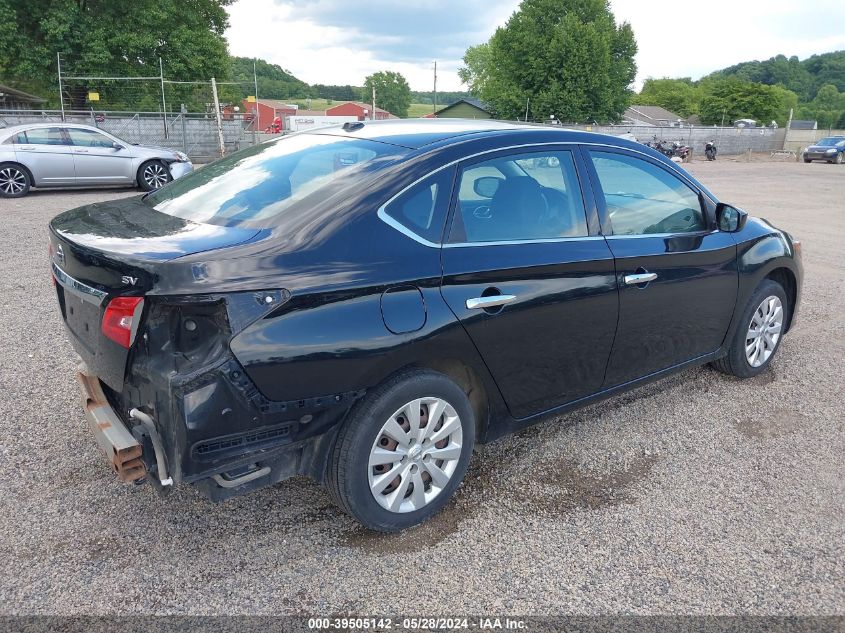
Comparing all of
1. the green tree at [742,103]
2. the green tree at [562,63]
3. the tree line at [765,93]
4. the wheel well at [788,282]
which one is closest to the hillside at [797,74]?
the tree line at [765,93]

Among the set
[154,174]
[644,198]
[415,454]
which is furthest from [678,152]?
[415,454]

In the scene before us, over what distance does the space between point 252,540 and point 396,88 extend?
127629 mm

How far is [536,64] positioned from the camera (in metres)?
53.1

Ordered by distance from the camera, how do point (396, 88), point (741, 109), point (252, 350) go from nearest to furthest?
point (252, 350)
point (741, 109)
point (396, 88)

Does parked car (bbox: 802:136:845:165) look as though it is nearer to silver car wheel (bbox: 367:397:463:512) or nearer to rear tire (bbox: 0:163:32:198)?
rear tire (bbox: 0:163:32:198)

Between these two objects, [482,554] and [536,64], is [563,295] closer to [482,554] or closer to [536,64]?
[482,554]

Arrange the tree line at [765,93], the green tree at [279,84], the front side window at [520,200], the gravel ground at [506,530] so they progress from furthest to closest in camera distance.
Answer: the green tree at [279,84] < the tree line at [765,93] < the front side window at [520,200] < the gravel ground at [506,530]

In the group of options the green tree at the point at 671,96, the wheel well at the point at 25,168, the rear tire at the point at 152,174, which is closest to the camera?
the wheel well at the point at 25,168

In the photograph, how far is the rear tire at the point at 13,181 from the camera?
12766 mm

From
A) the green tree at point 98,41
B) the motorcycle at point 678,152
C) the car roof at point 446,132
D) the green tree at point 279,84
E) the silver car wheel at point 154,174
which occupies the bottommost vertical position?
the silver car wheel at point 154,174

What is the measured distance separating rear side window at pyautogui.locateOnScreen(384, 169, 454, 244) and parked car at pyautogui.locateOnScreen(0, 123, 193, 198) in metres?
10.3

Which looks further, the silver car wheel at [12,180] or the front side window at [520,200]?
the silver car wheel at [12,180]

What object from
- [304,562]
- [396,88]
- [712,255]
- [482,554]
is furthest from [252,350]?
[396,88]

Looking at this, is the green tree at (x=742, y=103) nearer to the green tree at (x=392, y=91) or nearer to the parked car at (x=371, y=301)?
the green tree at (x=392, y=91)
